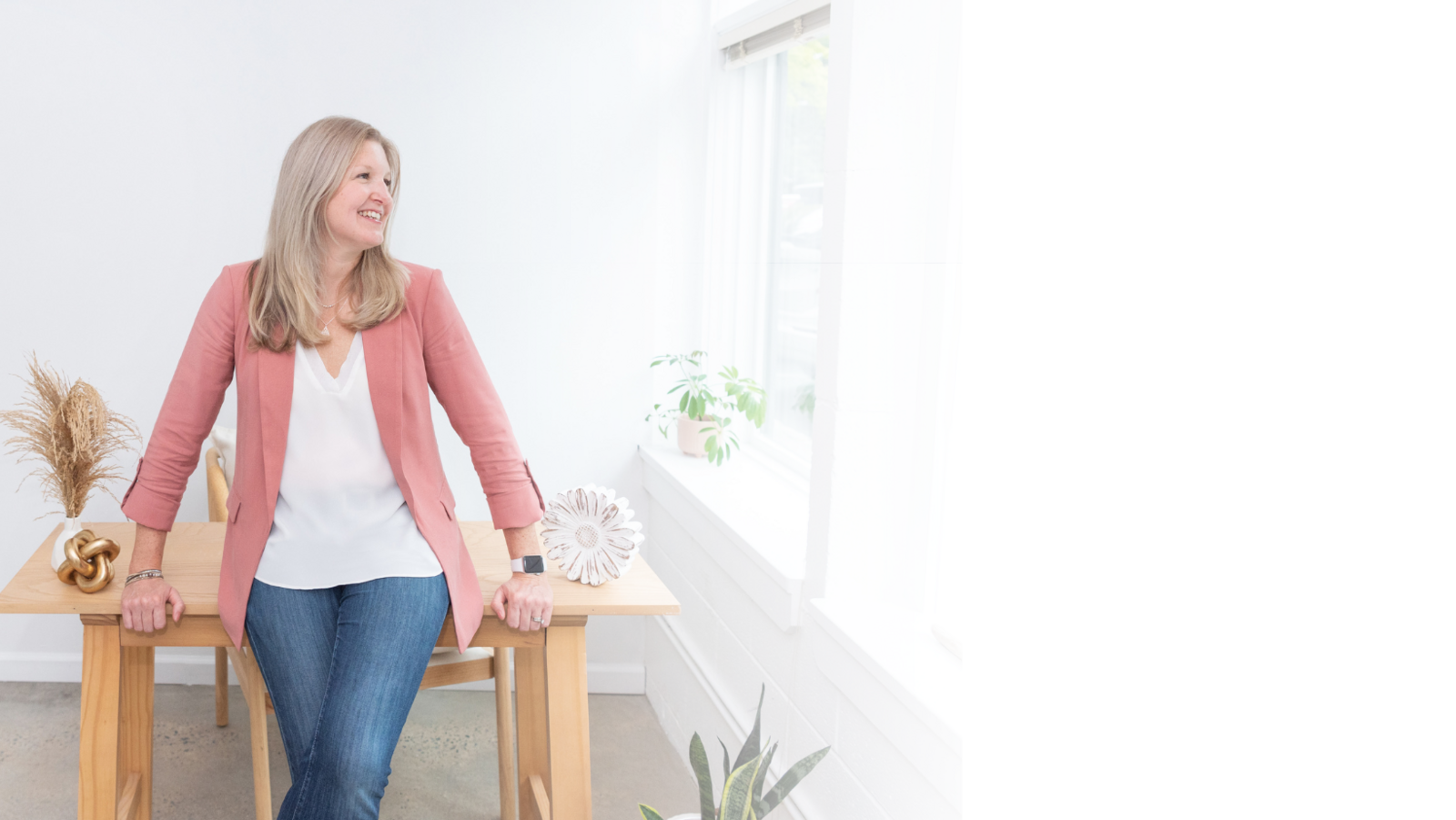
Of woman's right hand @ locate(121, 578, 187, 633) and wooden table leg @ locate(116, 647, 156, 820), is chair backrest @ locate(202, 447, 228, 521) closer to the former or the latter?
wooden table leg @ locate(116, 647, 156, 820)

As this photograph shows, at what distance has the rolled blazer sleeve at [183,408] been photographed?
1.70 metres

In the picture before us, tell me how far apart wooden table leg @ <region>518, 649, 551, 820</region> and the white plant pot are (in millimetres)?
782

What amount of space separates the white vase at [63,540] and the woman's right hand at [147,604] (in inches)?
8.6

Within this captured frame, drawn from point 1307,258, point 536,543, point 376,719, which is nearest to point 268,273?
point 536,543

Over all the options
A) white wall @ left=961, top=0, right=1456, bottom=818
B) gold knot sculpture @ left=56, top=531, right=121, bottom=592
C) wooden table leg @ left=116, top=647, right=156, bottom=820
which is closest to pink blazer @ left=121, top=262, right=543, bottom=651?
gold knot sculpture @ left=56, top=531, right=121, bottom=592

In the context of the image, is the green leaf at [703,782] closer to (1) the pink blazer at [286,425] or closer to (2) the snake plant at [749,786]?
(2) the snake plant at [749,786]

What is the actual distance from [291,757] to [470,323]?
1.36 meters

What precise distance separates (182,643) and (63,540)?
1.11 feet

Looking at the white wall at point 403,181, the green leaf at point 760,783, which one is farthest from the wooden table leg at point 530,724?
the green leaf at point 760,783

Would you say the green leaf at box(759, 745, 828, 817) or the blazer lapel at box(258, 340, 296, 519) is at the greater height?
the blazer lapel at box(258, 340, 296, 519)

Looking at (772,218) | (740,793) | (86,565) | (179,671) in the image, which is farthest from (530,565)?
(179,671)

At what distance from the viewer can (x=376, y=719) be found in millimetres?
1593

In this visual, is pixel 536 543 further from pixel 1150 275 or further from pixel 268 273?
pixel 1150 275

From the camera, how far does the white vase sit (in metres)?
1.82
